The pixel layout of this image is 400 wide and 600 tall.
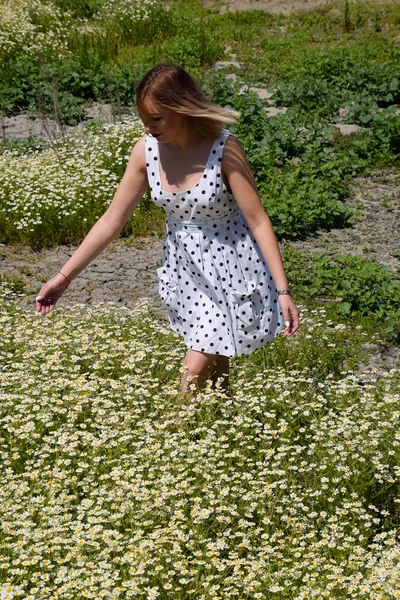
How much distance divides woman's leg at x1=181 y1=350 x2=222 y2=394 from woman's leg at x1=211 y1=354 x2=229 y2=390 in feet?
0.44

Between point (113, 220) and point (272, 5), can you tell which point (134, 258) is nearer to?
point (113, 220)

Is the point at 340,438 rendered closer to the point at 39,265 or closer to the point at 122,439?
the point at 122,439

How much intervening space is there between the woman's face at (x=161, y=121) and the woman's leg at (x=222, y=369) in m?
1.27

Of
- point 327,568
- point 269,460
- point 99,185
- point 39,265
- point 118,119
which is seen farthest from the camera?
point 118,119

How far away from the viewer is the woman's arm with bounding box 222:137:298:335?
445 centimetres

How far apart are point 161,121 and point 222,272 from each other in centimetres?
86

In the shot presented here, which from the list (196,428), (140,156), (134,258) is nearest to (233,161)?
(140,156)

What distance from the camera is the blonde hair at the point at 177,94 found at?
4328 mm

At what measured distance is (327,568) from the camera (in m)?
3.64

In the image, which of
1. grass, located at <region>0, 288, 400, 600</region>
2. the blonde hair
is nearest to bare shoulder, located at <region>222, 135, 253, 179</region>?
the blonde hair

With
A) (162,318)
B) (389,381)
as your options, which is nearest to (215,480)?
(389,381)

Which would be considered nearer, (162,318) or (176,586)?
(176,586)

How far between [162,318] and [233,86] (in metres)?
6.73

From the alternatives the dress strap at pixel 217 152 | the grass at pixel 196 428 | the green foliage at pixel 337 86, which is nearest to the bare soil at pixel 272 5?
the green foliage at pixel 337 86
